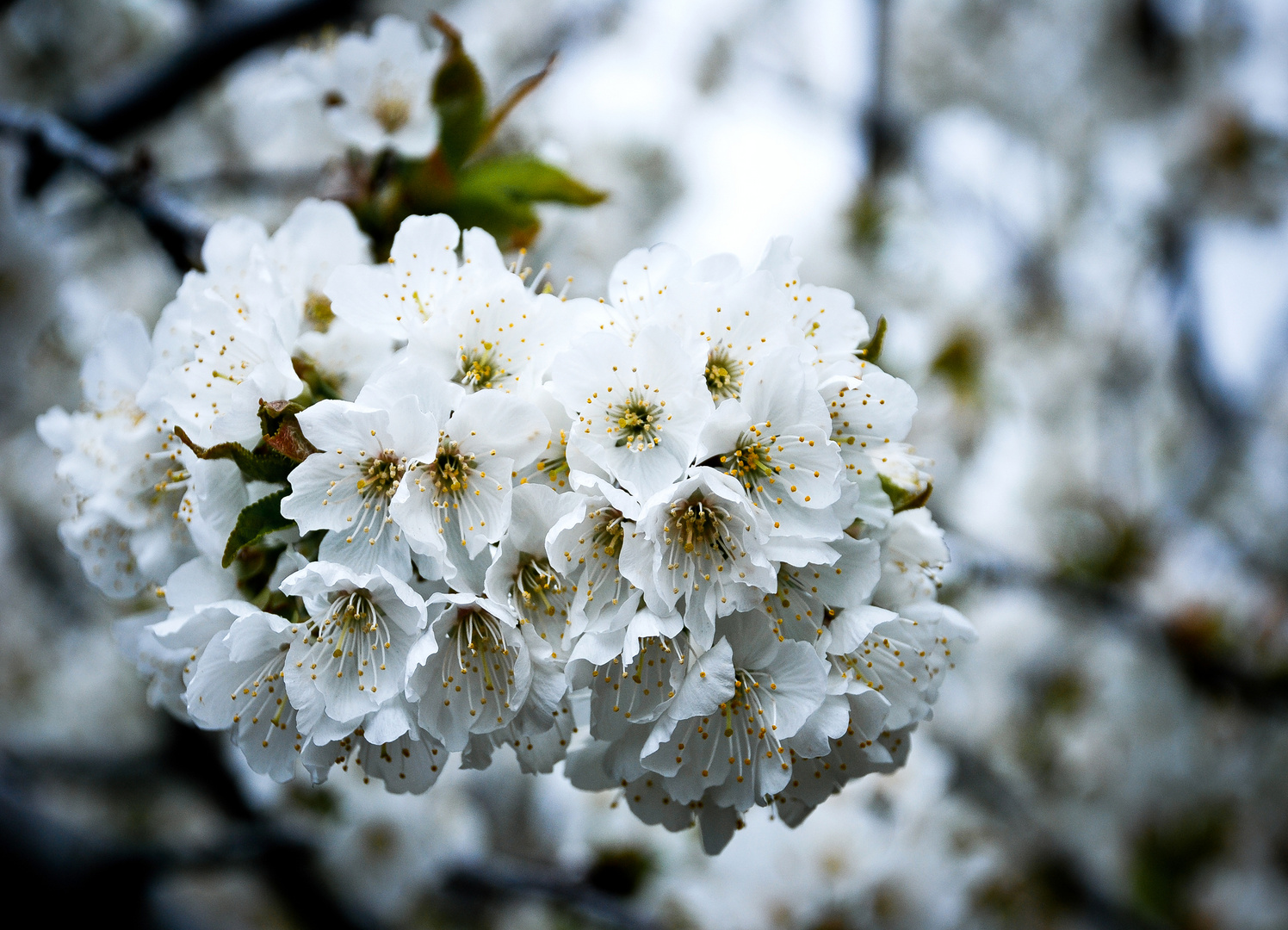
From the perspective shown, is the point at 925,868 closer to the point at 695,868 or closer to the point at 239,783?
the point at 695,868

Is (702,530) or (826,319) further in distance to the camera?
(826,319)

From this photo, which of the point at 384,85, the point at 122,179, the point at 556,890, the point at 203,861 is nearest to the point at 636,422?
the point at 384,85

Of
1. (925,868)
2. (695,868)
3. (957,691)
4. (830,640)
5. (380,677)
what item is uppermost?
(830,640)

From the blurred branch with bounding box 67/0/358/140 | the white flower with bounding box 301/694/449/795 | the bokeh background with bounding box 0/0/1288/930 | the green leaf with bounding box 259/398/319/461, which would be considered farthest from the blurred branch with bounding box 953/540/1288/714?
the blurred branch with bounding box 67/0/358/140

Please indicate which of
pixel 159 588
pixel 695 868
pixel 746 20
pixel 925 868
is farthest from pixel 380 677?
pixel 746 20

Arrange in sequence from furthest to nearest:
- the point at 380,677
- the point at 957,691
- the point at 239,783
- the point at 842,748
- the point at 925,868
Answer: the point at 957,691 < the point at 239,783 < the point at 925,868 < the point at 842,748 < the point at 380,677

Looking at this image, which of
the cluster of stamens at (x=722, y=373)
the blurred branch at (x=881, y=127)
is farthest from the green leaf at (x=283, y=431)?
the blurred branch at (x=881, y=127)

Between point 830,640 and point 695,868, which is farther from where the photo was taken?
point 695,868

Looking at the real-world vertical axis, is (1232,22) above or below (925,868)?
above

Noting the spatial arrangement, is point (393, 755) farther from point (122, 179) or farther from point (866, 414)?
point (122, 179)
